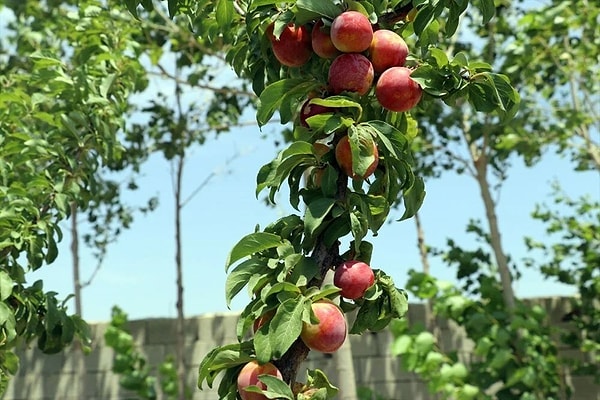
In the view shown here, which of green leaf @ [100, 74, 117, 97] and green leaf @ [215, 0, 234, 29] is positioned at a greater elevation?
green leaf @ [100, 74, 117, 97]

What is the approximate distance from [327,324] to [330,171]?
214 mm

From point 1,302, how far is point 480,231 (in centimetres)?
430

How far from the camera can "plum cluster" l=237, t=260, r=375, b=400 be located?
36.2 inches

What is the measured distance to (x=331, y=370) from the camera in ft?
18.1

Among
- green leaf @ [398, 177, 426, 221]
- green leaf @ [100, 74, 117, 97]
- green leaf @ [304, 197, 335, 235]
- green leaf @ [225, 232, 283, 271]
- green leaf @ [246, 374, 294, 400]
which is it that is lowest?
green leaf @ [246, 374, 294, 400]

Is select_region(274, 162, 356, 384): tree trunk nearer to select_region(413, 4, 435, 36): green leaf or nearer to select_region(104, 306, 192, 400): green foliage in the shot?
select_region(413, 4, 435, 36): green leaf

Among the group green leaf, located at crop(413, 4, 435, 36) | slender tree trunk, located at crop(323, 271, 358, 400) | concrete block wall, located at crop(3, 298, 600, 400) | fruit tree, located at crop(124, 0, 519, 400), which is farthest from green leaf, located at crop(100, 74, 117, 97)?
concrete block wall, located at crop(3, 298, 600, 400)

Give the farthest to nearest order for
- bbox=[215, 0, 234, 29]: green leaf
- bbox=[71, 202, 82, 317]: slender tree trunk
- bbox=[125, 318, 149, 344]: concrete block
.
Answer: bbox=[71, 202, 82, 317]: slender tree trunk → bbox=[125, 318, 149, 344]: concrete block → bbox=[215, 0, 234, 29]: green leaf

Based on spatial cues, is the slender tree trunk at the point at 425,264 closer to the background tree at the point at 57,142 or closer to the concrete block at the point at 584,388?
the concrete block at the point at 584,388

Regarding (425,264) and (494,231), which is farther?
(425,264)

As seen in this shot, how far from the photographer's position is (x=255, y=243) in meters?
1.00

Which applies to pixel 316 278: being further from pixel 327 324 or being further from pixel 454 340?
pixel 454 340

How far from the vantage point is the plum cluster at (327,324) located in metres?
0.92

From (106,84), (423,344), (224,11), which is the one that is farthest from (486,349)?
(224,11)
